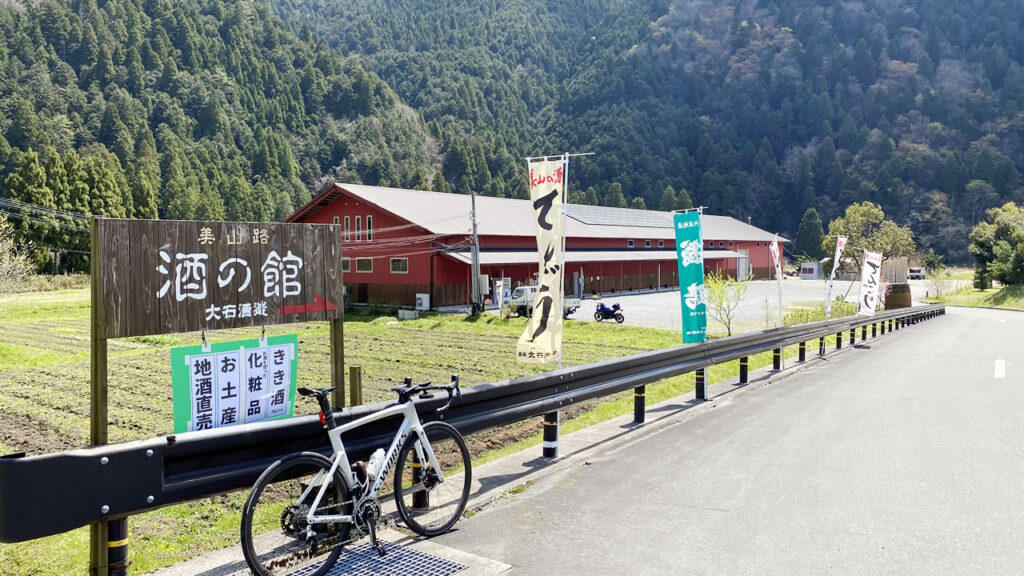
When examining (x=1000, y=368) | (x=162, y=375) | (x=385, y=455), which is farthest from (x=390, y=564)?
(x=1000, y=368)

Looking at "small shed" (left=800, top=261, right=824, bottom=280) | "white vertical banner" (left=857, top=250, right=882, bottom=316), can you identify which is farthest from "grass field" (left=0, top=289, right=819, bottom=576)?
"small shed" (left=800, top=261, right=824, bottom=280)

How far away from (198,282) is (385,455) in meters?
1.58

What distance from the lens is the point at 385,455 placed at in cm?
434

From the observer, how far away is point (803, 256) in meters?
93.0

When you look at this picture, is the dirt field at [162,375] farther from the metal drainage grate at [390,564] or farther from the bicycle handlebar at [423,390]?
the bicycle handlebar at [423,390]

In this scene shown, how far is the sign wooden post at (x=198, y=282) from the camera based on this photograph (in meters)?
3.54

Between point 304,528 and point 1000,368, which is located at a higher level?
point 304,528

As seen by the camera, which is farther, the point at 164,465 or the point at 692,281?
the point at 692,281

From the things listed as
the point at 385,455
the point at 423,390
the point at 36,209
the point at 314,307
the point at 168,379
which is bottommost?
the point at 168,379

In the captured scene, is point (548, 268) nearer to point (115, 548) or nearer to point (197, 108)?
point (115, 548)

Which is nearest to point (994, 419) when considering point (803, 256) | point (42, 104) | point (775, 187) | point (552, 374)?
point (552, 374)

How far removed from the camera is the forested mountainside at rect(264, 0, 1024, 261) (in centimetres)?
12231

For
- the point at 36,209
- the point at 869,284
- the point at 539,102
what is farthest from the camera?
the point at 539,102

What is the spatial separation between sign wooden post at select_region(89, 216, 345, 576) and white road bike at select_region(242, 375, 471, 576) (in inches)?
23.1
